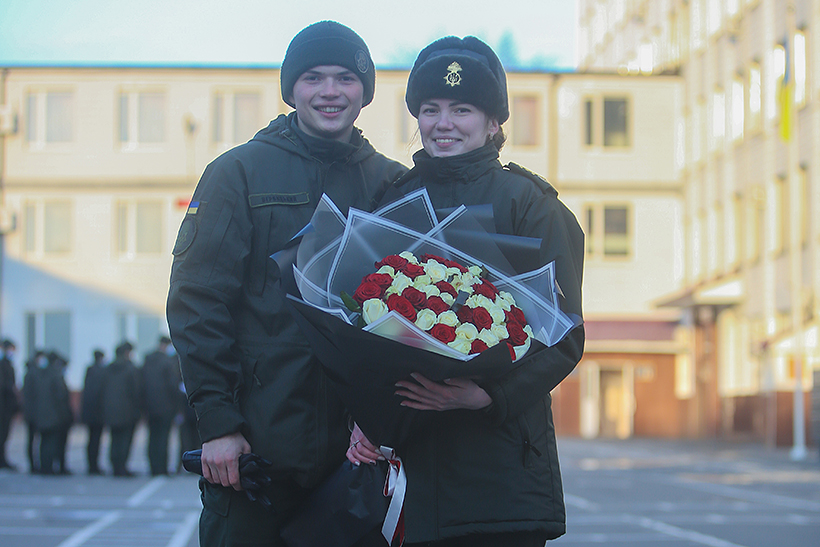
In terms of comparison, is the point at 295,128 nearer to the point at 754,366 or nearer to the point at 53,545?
the point at 53,545

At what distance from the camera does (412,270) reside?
10.0 feet

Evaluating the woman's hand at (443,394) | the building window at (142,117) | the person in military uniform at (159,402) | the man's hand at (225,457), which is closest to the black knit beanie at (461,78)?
the woman's hand at (443,394)

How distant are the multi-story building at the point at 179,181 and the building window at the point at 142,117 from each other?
0.04m

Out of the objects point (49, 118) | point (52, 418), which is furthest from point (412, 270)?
point (49, 118)

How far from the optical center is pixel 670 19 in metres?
38.6

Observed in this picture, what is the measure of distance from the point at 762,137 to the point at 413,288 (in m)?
27.2

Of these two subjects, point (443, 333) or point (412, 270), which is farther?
point (412, 270)

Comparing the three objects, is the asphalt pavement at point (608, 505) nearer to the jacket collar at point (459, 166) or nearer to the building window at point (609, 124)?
the jacket collar at point (459, 166)

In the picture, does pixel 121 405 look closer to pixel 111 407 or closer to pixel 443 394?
pixel 111 407

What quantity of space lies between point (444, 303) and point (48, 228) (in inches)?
1354

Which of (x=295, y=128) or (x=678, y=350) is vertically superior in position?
(x=295, y=128)

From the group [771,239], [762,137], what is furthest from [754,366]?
[762,137]

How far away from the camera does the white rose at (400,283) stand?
299 cm

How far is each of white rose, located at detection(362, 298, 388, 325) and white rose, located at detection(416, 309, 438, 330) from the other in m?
0.09
